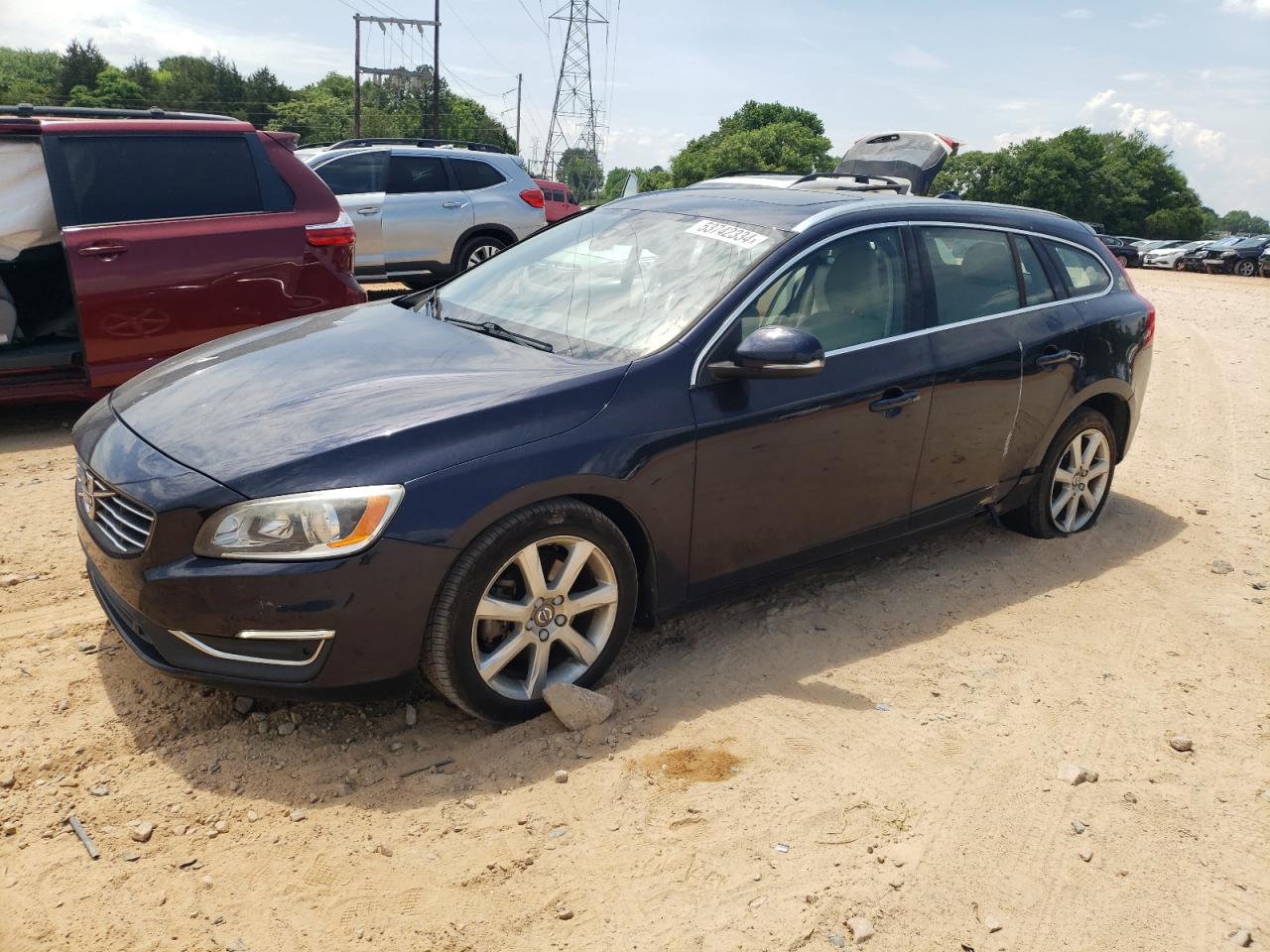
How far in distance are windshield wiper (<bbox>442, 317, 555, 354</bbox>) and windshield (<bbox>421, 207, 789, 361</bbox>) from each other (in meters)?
0.03

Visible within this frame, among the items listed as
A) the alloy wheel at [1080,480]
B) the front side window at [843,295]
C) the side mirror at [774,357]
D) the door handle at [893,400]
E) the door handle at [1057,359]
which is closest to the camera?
the side mirror at [774,357]

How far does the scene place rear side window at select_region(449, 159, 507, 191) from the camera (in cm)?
1177

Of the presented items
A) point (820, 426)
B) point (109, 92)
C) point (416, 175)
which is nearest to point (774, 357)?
point (820, 426)

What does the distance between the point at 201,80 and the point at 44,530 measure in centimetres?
9665

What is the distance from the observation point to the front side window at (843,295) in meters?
3.77

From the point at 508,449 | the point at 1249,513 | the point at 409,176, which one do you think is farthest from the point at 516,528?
the point at 409,176

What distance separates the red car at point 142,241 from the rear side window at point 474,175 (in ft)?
16.3

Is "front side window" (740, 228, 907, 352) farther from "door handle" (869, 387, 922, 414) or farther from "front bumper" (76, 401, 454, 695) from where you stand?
"front bumper" (76, 401, 454, 695)

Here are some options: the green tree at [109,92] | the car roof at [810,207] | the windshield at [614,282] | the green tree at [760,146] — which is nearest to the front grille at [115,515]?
the windshield at [614,282]

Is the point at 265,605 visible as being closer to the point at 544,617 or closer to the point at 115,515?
the point at 115,515

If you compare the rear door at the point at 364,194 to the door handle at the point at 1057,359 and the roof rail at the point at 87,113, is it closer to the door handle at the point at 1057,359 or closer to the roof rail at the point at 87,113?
the roof rail at the point at 87,113

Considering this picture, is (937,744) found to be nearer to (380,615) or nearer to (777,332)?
(777,332)

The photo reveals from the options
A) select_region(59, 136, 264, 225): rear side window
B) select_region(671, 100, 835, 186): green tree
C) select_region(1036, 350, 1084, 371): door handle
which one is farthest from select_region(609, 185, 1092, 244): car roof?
select_region(671, 100, 835, 186): green tree

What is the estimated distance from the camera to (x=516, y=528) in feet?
9.93
